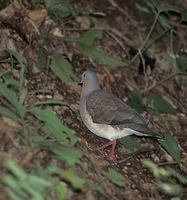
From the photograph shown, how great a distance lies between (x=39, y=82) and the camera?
745 centimetres

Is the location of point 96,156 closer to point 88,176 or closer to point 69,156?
point 88,176

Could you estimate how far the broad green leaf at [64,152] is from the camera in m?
5.36

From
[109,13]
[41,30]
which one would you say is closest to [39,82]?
[41,30]

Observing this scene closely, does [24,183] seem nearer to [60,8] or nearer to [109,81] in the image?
[109,81]

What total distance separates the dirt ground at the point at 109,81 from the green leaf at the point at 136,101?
161 mm

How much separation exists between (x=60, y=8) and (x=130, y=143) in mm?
2347

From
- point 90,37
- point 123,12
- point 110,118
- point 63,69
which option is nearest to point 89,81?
point 63,69

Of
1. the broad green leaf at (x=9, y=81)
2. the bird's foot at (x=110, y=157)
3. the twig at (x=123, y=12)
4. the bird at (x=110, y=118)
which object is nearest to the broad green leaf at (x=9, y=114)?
the broad green leaf at (x=9, y=81)

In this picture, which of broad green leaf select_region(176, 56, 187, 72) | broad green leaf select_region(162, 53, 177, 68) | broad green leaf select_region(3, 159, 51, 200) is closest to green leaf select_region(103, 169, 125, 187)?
broad green leaf select_region(3, 159, 51, 200)

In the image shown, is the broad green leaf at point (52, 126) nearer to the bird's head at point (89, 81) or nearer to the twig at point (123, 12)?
the bird's head at point (89, 81)

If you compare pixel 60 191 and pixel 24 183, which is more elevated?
pixel 60 191

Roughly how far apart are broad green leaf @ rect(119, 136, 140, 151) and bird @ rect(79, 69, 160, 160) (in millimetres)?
164

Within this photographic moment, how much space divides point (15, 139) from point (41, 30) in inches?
114

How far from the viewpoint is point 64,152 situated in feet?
17.9
